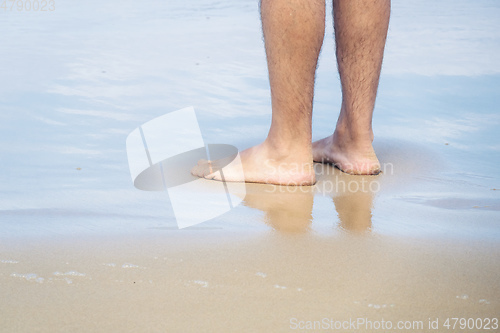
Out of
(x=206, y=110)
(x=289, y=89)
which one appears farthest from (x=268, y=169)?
(x=206, y=110)

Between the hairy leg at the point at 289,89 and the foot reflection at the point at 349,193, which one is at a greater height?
the hairy leg at the point at 289,89

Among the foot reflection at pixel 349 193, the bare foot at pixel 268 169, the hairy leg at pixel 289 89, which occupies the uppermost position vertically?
the hairy leg at pixel 289 89

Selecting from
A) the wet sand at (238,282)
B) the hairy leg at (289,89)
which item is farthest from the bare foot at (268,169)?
the wet sand at (238,282)

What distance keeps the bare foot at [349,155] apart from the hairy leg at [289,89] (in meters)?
0.14

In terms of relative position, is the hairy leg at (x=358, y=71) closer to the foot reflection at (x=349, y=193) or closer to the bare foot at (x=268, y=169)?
the foot reflection at (x=349, y=193)

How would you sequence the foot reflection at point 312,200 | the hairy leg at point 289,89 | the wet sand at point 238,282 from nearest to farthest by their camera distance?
the wet sand at point 238,282
the foot reflection at point 312,200
the hairy leg at point 289,89

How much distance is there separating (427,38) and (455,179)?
210cm

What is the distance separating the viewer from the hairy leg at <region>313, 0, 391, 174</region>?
1.76m

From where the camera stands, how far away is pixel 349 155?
178 centimetres

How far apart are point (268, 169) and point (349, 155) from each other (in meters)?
0.27

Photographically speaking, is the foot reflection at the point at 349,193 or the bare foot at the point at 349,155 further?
the bare foot at the point at 349,155

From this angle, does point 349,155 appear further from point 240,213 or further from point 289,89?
point 240,213

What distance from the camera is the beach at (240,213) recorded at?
0.90m

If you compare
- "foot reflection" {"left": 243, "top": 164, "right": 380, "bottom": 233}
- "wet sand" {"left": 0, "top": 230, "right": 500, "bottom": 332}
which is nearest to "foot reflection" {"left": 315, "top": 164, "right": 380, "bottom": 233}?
"foot reflection" {"left": 243, "top": 164, "right": 380, "bottom": 233}
